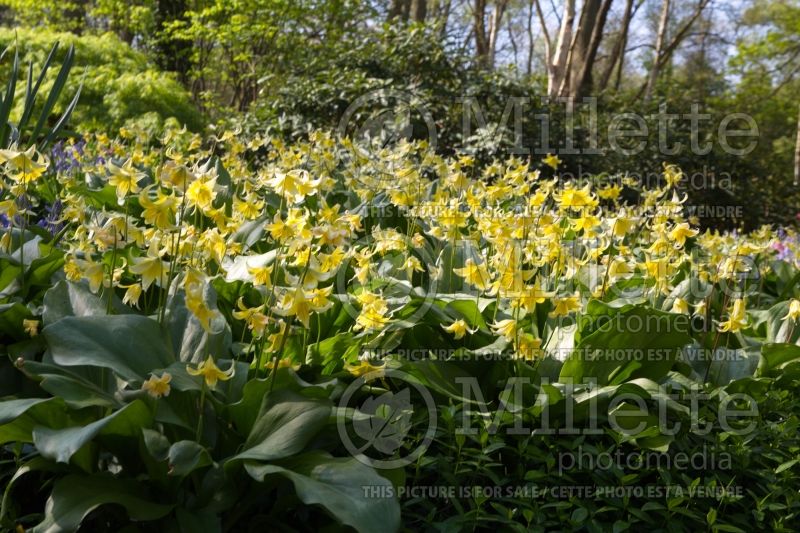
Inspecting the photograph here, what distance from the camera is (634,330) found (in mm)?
2301

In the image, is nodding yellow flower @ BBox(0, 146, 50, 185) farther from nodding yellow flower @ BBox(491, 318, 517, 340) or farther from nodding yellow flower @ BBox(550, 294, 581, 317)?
nodding yellow flower @ BBox(550, 294, 581, 317)

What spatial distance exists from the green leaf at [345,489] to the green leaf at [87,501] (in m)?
0.25

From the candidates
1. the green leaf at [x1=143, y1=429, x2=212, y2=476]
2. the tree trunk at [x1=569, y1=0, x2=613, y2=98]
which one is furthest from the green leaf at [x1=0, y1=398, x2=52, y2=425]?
the tree trunk at [x1=569, y1=0, x2=613, y2=98]

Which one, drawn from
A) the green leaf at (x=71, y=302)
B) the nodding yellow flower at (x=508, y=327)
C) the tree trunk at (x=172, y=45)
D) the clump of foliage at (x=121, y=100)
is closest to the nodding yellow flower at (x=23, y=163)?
the green leaf at (x=71, y=302)

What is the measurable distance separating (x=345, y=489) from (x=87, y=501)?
0.53 metres

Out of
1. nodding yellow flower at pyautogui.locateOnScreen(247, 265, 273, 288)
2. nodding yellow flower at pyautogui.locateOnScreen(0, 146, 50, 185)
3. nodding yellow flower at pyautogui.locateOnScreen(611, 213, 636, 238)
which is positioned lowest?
nodding yellow flower at pyautogui.locateOnScreen(247, 265, 273, 288)

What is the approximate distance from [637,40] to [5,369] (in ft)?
102

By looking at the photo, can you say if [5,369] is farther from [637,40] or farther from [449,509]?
[637,40]

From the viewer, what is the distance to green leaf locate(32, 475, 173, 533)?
4.88 ft

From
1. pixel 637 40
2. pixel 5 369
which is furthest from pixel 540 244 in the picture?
pixel 637 40

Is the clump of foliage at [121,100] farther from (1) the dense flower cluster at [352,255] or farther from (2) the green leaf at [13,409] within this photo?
(2) the green leaf at [13,409]

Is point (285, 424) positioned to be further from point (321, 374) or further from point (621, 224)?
point (621, 224)

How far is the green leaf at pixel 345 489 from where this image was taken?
1.50 metres

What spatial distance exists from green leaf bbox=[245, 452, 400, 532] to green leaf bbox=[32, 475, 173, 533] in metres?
0.25
